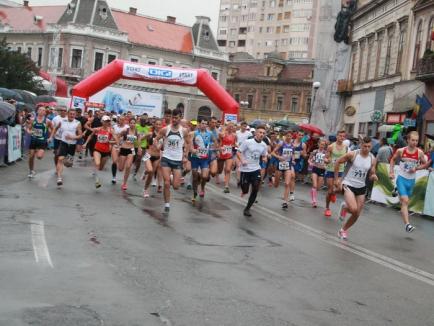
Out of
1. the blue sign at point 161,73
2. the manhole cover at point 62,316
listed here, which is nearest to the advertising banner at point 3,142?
the blue sign at point 161,73

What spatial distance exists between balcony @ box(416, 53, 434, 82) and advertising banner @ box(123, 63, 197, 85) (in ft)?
31.0

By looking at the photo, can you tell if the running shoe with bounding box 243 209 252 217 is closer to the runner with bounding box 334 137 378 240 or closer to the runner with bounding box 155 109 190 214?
the runner with bounding box 155 109 190 214

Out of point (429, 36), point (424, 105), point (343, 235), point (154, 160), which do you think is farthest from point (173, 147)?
point (429, 36)

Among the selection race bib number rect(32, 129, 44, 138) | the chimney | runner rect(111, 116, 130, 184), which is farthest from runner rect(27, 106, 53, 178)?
the chimney

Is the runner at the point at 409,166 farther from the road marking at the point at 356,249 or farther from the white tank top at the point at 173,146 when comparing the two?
the white tank top at the point at 173,146

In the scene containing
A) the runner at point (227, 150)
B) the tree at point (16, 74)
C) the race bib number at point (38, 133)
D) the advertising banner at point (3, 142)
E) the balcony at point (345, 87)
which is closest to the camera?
the race bib number at point (38, 133)

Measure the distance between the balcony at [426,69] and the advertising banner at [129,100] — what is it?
91.9 ft

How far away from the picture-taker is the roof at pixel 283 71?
87562mm

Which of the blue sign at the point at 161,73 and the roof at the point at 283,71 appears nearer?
the blue sign at the point at 161,73

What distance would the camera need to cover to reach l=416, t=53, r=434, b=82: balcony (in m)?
30.2

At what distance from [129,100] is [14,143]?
34398 mm

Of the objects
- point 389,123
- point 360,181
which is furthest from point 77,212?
point 389,123

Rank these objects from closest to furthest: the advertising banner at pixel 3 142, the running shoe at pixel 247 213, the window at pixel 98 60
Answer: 1. the running shoe at pixel 247 213
2. the advertising banner at pixel 3 142
3. the window at pixel 98 60

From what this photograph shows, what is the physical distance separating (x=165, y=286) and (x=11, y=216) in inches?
180
